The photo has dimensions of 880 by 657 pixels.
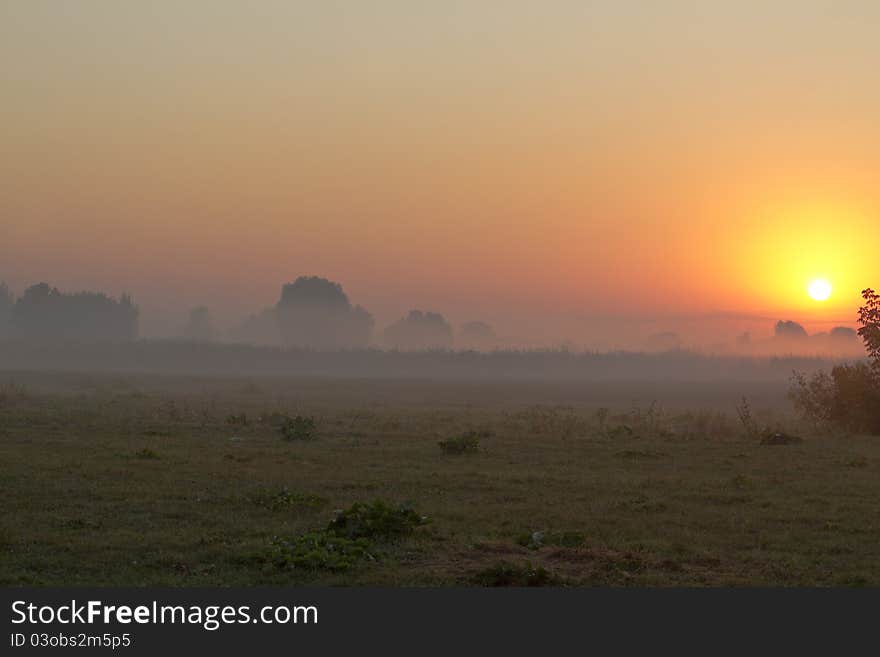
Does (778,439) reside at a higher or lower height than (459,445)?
lower

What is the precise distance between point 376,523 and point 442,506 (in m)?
4.55

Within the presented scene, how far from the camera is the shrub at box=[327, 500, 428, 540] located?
17016 millimetres

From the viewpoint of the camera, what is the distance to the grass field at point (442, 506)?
49.2 feet

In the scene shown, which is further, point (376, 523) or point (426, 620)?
point (376, 523)

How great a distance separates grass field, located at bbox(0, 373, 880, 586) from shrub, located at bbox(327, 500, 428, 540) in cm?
53

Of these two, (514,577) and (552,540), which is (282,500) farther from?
(514,577)

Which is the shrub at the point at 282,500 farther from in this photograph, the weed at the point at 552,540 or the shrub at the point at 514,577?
the shrub at the point at 514,577

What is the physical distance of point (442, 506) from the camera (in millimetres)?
21406

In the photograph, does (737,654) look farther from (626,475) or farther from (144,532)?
(626,475)

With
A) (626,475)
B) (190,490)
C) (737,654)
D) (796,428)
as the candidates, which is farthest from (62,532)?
(796,428)

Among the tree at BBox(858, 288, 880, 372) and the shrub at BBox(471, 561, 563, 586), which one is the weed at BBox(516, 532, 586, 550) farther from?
the tree at BBox(858, 288, 880, 372)

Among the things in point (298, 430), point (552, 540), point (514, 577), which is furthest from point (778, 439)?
point (514, 577)

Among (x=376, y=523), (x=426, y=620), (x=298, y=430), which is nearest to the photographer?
(x=426, y=620)

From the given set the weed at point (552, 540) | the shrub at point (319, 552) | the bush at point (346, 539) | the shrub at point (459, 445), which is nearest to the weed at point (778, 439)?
the shrub at point (459, 445)
